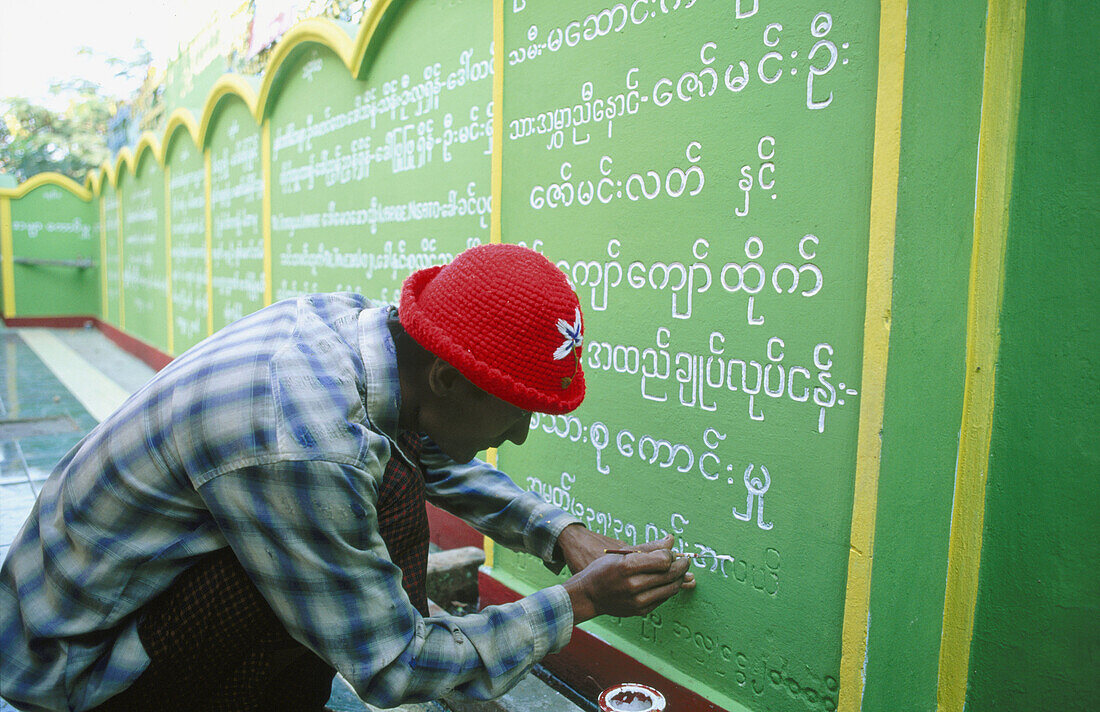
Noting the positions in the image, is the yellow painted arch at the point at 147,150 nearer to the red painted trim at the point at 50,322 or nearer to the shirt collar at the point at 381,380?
the red painted trim at the point at 50,322

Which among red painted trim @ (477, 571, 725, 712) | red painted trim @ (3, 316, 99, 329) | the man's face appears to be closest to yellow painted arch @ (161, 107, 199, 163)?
red painted trim @ (477, 571, 725, 712)

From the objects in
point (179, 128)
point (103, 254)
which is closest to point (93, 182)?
point (103, 254)

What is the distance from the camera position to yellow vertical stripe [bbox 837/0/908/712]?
158 cm

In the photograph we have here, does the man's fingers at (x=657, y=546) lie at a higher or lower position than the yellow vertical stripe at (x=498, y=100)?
lower

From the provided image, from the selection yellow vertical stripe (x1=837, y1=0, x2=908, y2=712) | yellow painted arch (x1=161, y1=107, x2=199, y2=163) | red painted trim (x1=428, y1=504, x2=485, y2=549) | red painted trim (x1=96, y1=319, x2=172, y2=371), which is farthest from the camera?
red painted trim (x1=96, y1=319, x2=172, y2=371)

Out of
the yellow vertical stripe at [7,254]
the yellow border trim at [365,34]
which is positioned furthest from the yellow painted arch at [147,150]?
the yellow border trim at [365,34]

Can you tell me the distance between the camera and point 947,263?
1.60 m

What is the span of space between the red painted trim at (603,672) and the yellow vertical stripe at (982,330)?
620mm

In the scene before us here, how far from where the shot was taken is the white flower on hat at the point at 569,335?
4.59ft

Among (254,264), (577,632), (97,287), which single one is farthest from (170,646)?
(97,287)

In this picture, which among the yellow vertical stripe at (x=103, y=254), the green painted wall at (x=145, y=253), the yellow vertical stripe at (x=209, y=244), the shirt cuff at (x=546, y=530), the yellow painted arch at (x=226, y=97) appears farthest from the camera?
the yellow vertical stripe at (x=103, y=254)

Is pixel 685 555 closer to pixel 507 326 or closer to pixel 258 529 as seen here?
pixel 507 326

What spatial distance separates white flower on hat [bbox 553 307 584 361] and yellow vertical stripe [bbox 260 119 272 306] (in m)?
4.09

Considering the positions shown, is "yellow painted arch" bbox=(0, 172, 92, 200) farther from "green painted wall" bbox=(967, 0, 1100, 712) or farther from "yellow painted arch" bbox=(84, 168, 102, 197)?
"green painted wall" bbox=(967, 0, 1100, 712)
